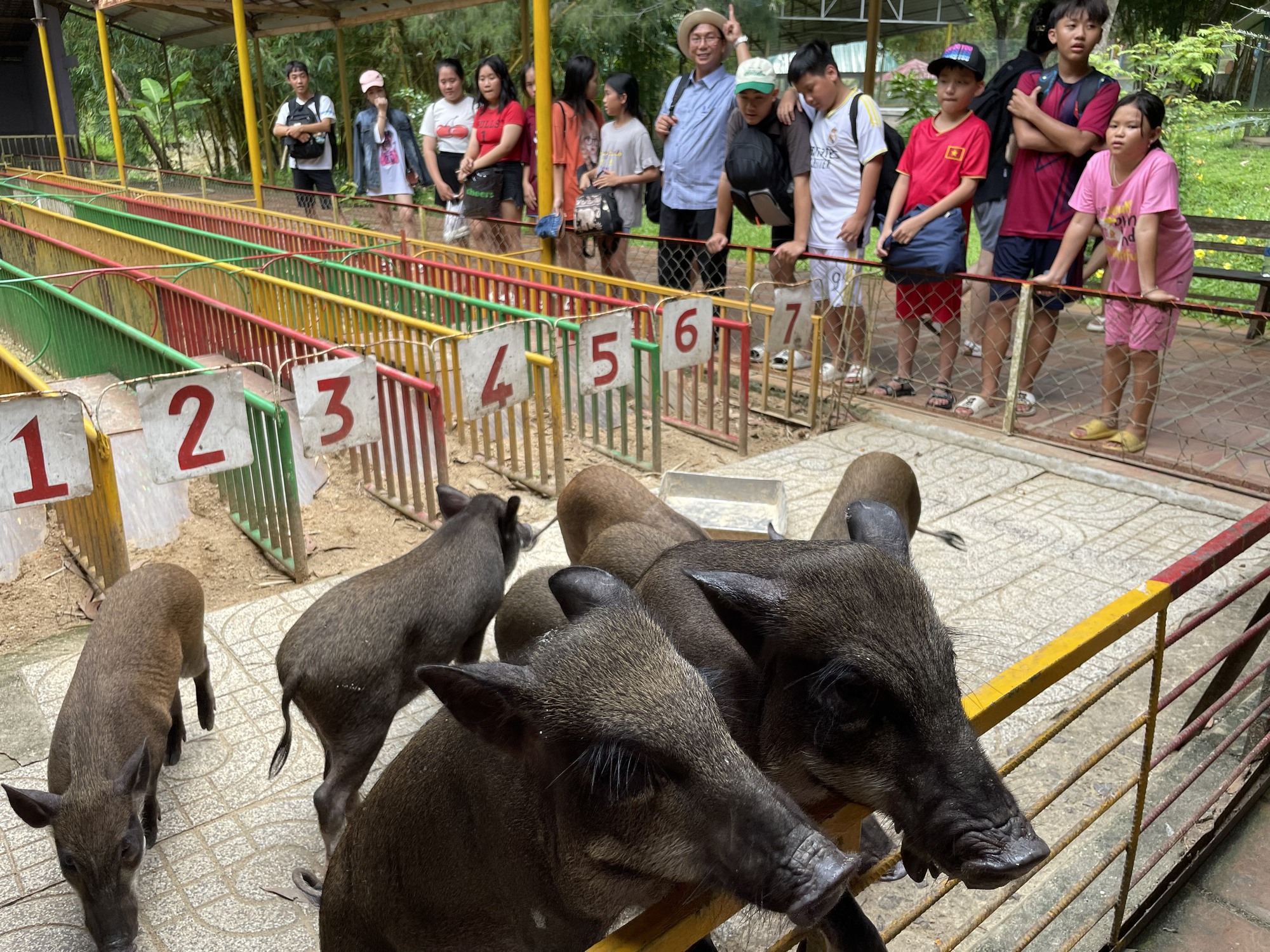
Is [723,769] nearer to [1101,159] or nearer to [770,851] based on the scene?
[770,851]

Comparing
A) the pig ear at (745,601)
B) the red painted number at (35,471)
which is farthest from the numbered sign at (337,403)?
the pig ear at (745,601)

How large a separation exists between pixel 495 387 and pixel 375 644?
2717mm

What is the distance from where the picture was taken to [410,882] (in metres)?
1.91

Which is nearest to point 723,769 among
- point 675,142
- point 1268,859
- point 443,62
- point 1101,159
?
point 1268,859

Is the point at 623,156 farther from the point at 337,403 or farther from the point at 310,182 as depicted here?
the point at 310,182

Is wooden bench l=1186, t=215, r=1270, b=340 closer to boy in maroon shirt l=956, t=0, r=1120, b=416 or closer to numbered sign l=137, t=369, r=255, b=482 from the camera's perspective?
boy in maroon shirt l=956, t=0, r=1120, b=416

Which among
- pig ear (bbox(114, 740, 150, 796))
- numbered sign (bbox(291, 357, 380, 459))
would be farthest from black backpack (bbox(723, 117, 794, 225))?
pig ear (bbox(114, 740, 150, 796))

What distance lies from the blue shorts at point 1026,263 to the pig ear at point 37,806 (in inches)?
251

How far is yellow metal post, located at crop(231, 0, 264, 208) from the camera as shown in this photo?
14.4m

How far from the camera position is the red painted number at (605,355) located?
620 centimetres

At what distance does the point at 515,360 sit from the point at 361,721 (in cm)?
300

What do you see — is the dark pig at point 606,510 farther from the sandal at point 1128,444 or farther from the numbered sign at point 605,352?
the sandal at point 1128,444

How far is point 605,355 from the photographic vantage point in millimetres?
6281

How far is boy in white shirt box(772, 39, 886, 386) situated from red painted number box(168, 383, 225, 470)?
14.9ft
